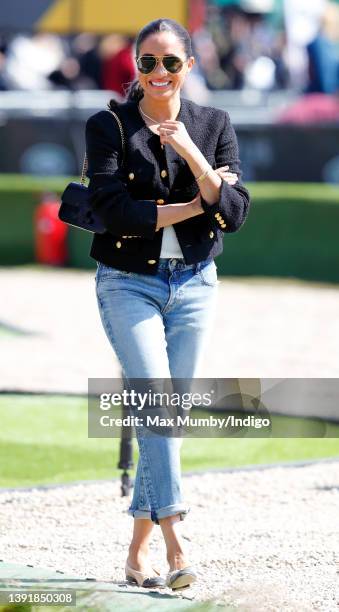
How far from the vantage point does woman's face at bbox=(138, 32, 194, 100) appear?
492 centimetres

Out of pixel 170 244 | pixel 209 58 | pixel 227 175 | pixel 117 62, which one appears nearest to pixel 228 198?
pixel 227 175

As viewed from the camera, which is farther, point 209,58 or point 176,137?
point 209,58

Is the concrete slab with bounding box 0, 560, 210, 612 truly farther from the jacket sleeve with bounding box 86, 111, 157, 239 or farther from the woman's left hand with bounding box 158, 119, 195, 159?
the woman's left hand with bounding box 158, 119, 195, 159

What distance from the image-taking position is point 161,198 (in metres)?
4.93

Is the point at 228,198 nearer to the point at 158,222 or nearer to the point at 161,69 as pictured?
the point at 158,222

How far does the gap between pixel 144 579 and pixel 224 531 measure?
3.70 ft

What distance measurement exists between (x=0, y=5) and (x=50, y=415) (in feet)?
37.8

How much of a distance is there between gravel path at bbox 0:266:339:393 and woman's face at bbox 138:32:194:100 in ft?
16.0

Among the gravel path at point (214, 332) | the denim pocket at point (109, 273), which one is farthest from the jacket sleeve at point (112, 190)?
the gravel path at point (214, 332)

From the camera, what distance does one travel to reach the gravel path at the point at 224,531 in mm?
5258

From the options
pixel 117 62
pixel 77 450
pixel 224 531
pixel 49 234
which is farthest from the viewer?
pixel 117 62

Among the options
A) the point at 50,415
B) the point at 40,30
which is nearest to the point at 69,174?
the point at 40,30

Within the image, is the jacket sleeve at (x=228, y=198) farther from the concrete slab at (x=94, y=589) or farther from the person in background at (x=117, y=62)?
the person in background at (x=117, y=62)

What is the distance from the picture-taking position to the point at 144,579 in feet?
16.4
